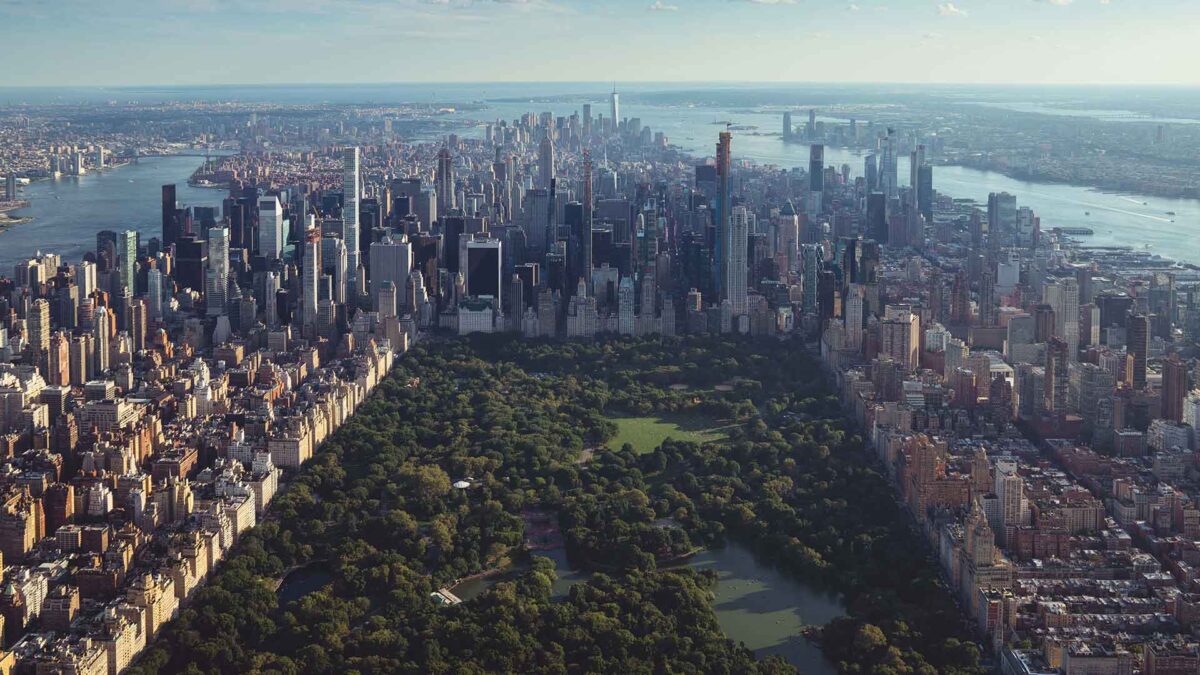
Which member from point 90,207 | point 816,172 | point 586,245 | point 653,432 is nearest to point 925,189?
point 816,172

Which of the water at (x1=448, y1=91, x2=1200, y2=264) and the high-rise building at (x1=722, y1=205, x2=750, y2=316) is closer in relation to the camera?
the high-rise building at (x1=722, y1=205, x2=750, y2=316)

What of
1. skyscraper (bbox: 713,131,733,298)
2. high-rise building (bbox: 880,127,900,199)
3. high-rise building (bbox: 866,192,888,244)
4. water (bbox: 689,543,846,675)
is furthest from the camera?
high-rise building (bbox: 880,127,900,199)

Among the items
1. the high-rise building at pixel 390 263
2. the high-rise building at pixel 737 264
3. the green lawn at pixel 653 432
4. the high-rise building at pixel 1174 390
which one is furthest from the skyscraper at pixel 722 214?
the high-rise building at pixel 1174 390

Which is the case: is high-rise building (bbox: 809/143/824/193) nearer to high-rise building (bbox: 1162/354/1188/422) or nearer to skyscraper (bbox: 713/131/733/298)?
skyscraper (bbox: 713/131/733/298)

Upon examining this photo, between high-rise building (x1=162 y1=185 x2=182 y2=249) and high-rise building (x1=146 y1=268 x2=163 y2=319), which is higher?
high-rise building (x1=162 y1=185 x2=182 y2=249)

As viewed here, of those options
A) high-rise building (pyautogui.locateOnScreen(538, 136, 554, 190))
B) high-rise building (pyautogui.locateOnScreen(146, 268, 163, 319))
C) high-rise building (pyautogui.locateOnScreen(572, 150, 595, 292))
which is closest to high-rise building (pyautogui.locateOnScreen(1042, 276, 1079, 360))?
high-rise building (pyautogui.locateOnScreen(572, 150, 595, 292))

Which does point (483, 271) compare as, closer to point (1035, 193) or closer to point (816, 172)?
point (816, 172)
